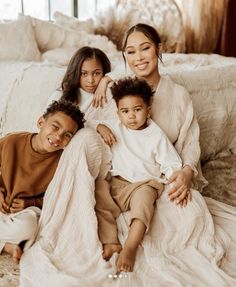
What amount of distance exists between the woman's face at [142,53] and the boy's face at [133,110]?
0.59ft

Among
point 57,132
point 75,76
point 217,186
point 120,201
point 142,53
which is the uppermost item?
point 142,53

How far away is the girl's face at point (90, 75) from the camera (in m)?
1.92

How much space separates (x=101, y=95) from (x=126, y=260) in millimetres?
706

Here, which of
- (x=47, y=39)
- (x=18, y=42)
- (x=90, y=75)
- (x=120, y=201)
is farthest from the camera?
(x=47, y=39)

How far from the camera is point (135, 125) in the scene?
1.69 m

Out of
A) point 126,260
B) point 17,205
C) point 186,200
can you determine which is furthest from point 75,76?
point 126,260

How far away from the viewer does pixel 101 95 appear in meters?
1.87

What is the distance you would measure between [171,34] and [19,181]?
238cm

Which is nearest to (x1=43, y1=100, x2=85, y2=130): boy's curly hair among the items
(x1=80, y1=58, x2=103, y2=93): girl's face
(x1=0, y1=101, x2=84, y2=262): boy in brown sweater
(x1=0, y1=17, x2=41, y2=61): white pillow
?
(x1=0, y1=101, x2=84, y2=262): boy in brown sweater

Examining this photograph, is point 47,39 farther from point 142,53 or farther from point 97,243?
point 97,243

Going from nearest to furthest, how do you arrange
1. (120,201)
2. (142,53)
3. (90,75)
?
(120,201)
(142,53)
(90,75)

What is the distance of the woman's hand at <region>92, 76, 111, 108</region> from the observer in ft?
6.13

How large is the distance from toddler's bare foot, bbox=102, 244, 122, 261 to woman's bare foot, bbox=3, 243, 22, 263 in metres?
0.26

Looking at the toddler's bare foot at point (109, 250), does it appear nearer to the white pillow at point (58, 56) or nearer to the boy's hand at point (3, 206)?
the boy's hand at point (3, 206)
